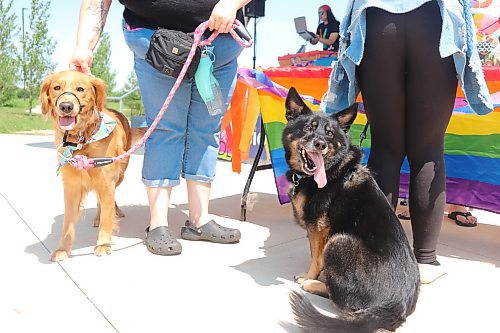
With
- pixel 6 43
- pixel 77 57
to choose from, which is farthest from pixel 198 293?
pixel 6 43

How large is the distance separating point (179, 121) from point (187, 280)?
3.08 feet

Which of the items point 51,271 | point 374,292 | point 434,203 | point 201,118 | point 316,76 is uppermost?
point 316,76

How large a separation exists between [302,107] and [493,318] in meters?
1.31

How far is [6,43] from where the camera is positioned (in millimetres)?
15578

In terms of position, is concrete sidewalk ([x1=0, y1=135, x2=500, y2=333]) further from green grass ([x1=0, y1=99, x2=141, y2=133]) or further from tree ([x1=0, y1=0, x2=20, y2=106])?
tree ([x1=0, y1=0, x2=20, y2=106])

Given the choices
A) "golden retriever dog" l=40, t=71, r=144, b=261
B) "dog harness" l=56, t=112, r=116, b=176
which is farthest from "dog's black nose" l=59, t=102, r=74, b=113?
"dog harness" l=56, t=112, r=116, b=176

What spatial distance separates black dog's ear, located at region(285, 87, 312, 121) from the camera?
88.2 inches

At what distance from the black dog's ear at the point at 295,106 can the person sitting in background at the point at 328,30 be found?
19.2 feet

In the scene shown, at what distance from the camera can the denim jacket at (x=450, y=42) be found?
6.27 ft

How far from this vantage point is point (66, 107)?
2.23 meters

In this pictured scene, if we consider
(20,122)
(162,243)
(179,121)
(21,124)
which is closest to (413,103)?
(179,121)

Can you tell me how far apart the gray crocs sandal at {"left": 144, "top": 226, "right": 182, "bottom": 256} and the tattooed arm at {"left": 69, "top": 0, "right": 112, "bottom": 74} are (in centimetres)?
102

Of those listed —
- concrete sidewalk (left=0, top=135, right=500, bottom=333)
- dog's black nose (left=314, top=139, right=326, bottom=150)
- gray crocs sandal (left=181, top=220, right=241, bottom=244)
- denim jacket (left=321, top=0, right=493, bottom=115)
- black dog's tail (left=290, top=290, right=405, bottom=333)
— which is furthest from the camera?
gray crocs sandal (left=181, top=220, right=241, bottom=244)

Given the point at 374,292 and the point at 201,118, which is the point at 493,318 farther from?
the point at 201,118
